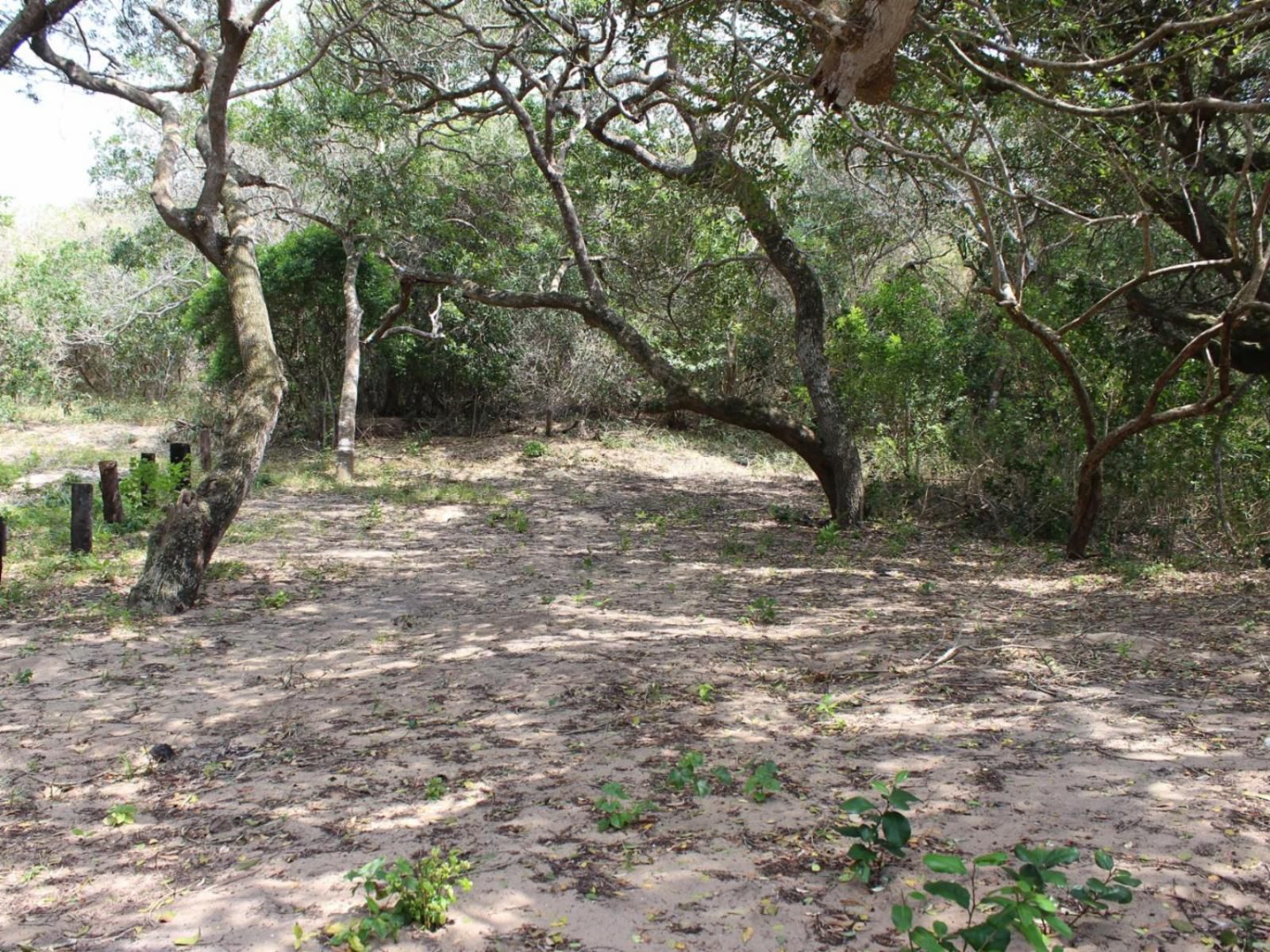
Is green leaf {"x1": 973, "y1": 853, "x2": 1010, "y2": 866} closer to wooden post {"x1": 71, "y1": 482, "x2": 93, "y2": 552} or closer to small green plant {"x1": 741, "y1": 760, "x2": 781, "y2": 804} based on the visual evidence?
small green plant {"x1": 741, "y1": 760, "x2": 781, "y2": 804}

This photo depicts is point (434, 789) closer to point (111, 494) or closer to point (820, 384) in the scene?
point (111, 494)

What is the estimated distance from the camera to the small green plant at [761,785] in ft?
11.7

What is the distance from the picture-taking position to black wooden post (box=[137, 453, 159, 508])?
930 cm

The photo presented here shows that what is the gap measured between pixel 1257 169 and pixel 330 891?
25.8 ft

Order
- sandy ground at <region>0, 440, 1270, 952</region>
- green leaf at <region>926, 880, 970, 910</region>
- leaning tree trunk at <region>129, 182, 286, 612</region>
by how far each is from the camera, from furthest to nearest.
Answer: leaning tree trunk at <region>129, 182, 286, 612</region>
sandy ground at <region>0, 440, 1270, 952</region>
green leaf at <region>926, 880, 970, 910</region>

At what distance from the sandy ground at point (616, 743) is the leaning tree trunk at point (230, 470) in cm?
29

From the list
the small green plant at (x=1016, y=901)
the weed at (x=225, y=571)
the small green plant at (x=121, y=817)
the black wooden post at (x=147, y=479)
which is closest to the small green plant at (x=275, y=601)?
the weed at (x=225, y=571)

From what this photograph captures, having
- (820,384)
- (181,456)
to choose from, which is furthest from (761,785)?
(181,456)

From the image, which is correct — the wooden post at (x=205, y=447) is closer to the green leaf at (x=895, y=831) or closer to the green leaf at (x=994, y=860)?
the green leaf at (x=895, y=831)

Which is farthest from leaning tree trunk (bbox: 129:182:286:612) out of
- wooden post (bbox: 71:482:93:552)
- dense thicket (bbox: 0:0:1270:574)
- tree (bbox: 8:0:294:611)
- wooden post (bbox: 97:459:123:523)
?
wooden post (bbox: 97:459:123:523)

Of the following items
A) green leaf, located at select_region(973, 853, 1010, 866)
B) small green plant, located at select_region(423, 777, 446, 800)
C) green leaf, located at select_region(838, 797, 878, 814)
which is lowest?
small green plant, located at select_region(423, 777, 446, 800)

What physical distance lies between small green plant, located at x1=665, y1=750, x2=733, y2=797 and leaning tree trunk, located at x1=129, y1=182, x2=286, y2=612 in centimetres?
437

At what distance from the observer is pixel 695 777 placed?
12.0ft

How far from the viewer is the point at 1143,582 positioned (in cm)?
751
